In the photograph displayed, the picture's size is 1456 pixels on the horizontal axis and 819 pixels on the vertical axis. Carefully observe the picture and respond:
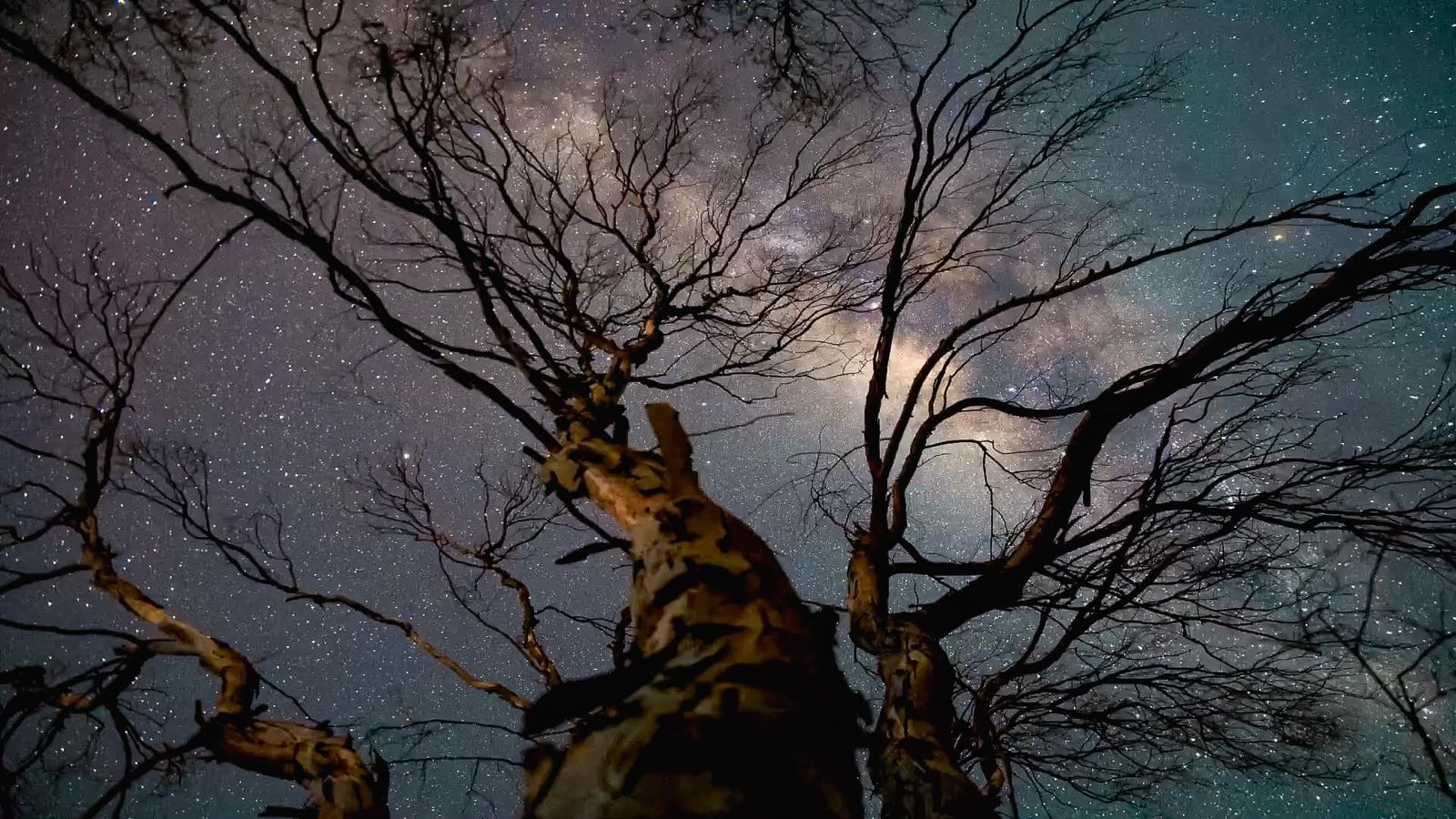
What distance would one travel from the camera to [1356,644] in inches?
75.7

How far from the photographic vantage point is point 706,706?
4.46 ft

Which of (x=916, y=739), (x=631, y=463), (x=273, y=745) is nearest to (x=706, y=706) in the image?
(x=631, y=463)

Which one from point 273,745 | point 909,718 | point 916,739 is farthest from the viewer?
point 273,745

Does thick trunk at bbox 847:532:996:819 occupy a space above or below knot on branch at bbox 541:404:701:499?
below

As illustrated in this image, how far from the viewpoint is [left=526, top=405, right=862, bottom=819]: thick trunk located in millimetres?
1249

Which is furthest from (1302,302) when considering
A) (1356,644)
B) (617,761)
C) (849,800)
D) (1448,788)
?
(617,761)

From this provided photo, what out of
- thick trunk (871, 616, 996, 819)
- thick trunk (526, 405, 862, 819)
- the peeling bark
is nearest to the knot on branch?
thick trunk (526, 405, 862, 819)

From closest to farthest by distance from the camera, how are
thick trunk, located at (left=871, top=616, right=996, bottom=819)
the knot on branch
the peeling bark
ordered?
thick trunk, located at (left=871, top=616, right=996, bottom=819) < the knot on branch < the peeling bark

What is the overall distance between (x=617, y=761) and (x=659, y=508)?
84 centimetres

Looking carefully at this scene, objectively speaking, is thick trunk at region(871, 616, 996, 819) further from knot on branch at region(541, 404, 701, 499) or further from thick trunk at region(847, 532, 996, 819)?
knot on branch at region(541, 404, 701, 499)

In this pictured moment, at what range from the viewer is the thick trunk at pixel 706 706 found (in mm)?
1249

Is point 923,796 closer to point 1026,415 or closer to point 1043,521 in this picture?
point 1043,521

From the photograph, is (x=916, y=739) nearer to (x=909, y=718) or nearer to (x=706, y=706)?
(x=909, y=718)

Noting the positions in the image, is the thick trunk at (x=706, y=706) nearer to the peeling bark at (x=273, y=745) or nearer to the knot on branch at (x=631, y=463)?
the knot on branch at (x=631, y=463)
